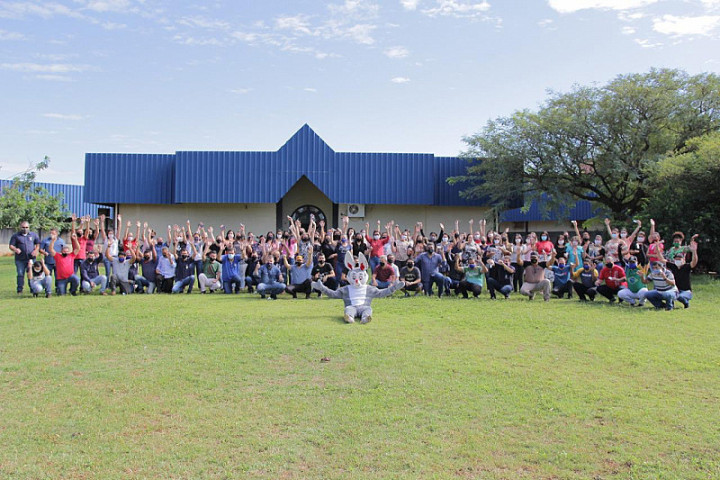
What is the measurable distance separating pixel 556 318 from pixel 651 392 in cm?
496

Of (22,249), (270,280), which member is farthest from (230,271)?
(22,249)

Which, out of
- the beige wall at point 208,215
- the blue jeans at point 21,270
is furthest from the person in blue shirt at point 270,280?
the beige wall at point 208,215

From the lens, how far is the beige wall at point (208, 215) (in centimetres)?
3072

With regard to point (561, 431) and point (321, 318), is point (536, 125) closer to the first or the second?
point (321, 318)

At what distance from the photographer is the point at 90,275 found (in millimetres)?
16062

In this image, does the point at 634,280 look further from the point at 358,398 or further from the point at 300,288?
the point at 358,398

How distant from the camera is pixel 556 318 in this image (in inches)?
459

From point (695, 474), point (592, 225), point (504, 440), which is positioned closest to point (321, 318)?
point (504, 440)

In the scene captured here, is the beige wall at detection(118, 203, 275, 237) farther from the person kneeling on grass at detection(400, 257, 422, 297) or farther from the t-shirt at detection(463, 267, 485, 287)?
the t-shirt at detection(463, 267, 485, 287)

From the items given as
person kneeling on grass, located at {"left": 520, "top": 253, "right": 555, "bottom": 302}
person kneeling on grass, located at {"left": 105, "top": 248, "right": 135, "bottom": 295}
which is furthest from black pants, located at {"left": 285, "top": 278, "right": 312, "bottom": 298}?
person kneeling on grass, located at {"left": 520, "top": 253, "right": 555, "bottom": 302}

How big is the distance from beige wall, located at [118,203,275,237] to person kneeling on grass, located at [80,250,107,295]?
14.4 m

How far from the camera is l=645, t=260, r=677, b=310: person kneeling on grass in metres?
12.9

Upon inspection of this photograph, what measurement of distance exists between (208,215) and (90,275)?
589 inches

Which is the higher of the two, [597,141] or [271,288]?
[597,141]
